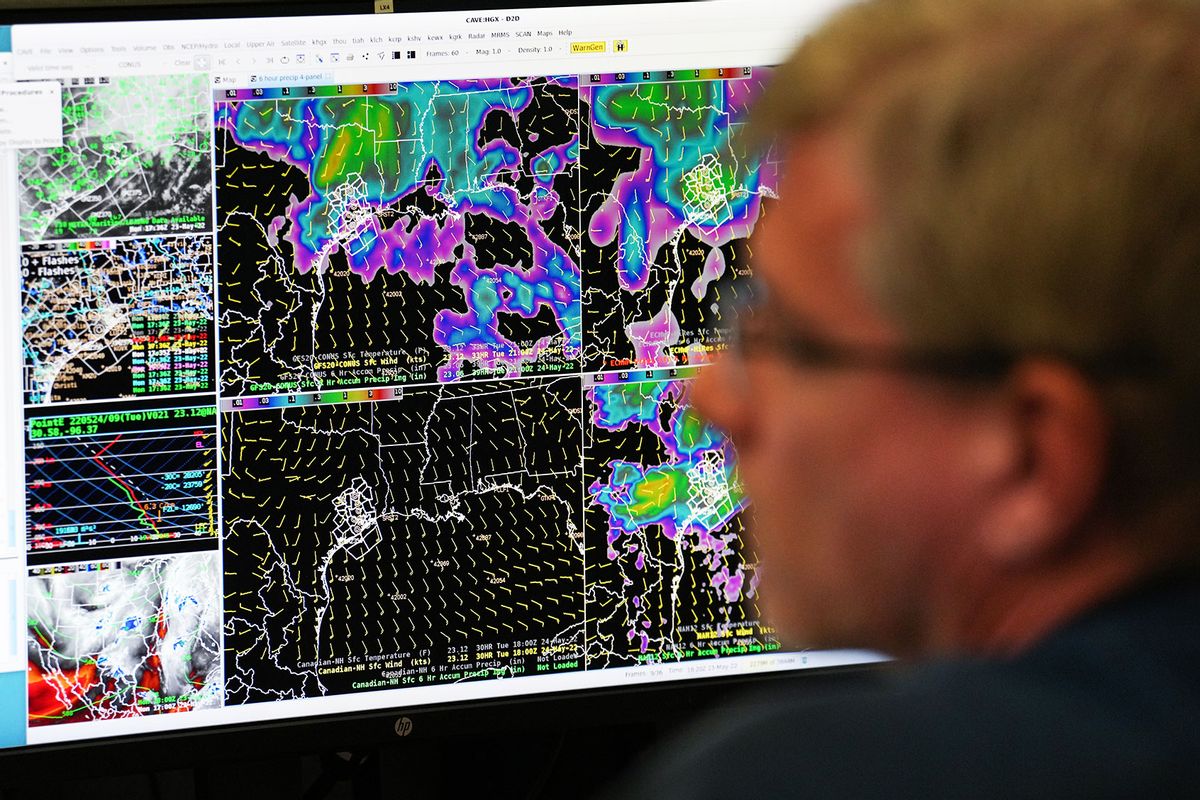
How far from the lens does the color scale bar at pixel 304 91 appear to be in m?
0.88

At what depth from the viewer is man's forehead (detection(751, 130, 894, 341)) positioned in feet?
1.49

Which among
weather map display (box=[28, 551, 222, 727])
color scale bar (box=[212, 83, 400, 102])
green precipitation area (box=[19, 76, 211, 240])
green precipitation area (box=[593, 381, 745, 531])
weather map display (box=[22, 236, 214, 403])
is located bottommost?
weather map display (box=[28, 551, 222, 727])

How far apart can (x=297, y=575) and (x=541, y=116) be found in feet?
1.27

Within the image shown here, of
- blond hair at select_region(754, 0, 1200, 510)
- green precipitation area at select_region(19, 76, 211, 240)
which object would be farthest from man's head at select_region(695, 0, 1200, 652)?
green precipitation area at select_region(19, 76, 211, 240)

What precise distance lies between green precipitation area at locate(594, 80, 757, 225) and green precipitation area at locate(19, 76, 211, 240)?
303 millimetres

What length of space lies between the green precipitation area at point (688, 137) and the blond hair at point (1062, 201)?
49cm

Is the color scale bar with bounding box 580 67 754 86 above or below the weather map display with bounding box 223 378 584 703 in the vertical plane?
above

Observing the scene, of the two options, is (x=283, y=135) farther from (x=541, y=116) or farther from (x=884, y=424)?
(x=884, y=424)

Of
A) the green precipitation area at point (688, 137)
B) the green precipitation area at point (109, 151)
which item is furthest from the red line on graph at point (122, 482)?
the green precipitation area at point (688, 137)

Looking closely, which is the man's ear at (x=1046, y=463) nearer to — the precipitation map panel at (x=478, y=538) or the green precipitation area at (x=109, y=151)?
the precipitation map panel at (x=478, y=538)

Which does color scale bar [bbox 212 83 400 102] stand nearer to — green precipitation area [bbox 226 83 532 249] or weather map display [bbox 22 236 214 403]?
green precipitation area [bbox 226 83 532 249]

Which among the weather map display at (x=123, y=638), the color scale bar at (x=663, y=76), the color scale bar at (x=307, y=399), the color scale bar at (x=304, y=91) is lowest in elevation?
the weather map display at (x=123, y=638)

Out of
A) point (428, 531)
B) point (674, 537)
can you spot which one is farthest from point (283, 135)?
point (674, 537)

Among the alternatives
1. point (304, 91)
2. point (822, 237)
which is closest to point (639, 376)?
point (304, 91)
